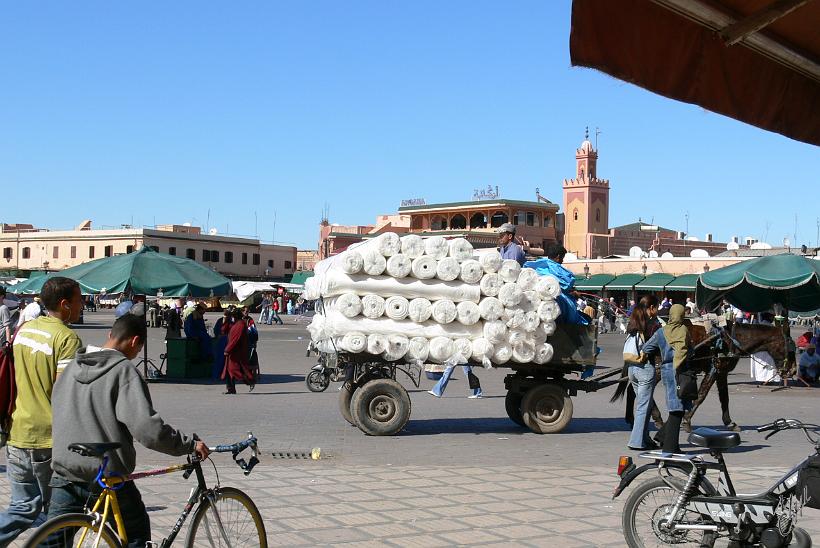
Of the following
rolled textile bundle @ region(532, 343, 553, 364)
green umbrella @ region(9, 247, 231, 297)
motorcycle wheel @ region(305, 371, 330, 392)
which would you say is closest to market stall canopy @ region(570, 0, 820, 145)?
rolled textile bundle @ region(532, 343, 553, 364)

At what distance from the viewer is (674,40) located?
317 centimetres

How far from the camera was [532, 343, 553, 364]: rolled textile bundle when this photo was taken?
12039 mm

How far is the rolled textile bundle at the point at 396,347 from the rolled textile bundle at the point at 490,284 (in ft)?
3.82

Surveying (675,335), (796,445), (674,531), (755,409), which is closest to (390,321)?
(675,335)

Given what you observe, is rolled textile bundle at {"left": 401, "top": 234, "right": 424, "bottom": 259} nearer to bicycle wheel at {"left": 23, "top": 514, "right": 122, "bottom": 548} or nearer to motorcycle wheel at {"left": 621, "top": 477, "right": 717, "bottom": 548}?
motorcycle wheel at {"left": 621, "top": 477, "right": 717, "bottom": 548}

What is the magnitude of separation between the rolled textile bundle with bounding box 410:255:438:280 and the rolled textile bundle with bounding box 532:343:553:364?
162 cm

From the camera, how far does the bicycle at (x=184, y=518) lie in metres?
4.33

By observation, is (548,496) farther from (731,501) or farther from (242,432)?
(242,432)

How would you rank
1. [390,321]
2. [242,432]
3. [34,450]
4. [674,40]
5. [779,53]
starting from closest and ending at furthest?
[674,40], [779,53], [34,450], [390,321], [242,432]

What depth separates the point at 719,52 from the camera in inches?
131

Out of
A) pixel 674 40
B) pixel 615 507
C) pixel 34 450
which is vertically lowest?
pixel 615 507

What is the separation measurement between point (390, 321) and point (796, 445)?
17.2 feet

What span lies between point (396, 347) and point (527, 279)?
185cm

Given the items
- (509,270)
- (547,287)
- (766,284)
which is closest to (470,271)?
(509,270)
